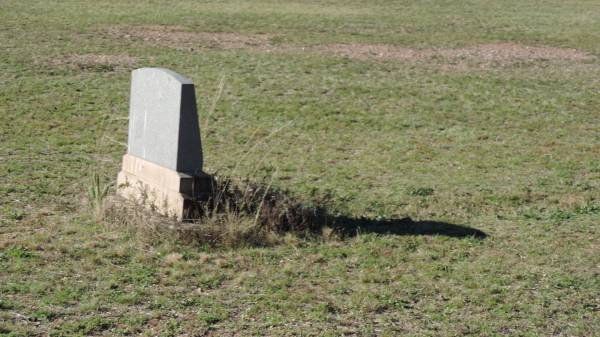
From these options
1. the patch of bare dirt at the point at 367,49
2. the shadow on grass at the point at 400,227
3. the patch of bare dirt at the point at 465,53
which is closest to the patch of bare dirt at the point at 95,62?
the patch of bare dirt at the point at 367,49

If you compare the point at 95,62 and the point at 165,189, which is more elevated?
the point at 95,62

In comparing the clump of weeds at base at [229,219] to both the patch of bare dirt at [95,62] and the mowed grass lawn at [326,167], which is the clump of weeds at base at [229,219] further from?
the patch of bare dirt at [95,62]

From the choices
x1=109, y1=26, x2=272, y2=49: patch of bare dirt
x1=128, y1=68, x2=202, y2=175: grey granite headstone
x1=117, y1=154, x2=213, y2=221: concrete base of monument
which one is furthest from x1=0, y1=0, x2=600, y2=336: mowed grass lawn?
x1=117, y1=154, x2=213, y2=221: concrete base of monument

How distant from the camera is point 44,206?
10414mm

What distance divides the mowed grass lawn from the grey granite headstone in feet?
1.09

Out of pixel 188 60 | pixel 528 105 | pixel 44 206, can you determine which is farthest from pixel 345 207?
pixel 188 60

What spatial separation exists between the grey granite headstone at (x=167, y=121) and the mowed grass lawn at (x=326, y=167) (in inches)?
13.1

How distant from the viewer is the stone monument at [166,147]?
31.3 ft

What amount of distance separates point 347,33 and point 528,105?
775 cm

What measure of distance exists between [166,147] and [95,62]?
964 centimetres

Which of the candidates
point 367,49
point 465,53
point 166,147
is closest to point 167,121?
point 166,147

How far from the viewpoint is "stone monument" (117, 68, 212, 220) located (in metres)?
9.53

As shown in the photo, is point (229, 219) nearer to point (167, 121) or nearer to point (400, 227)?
point (167, 121)

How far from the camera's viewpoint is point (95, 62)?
18.9 meters
